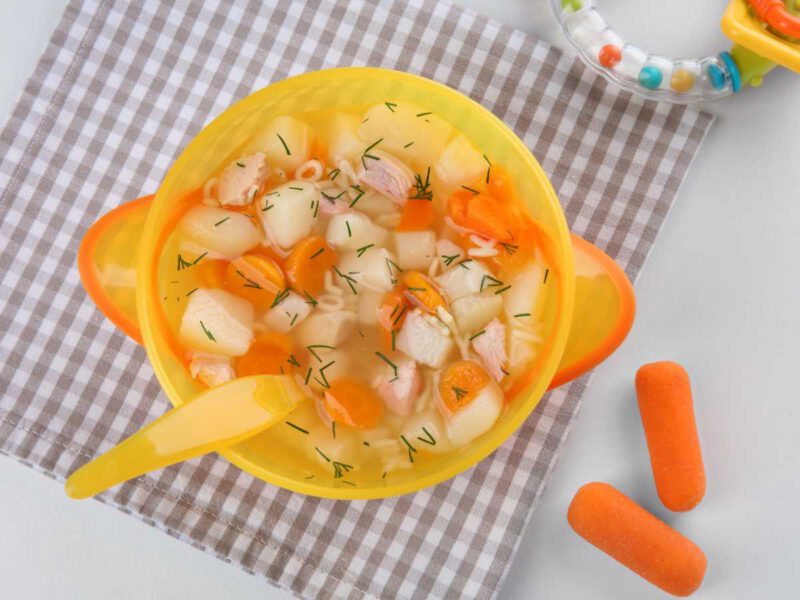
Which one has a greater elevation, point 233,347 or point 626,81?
point 626,81

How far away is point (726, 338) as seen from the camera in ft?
3.65

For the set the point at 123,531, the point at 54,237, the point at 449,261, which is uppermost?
the point at 449,261

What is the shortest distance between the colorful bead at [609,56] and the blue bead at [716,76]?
4.5 inches

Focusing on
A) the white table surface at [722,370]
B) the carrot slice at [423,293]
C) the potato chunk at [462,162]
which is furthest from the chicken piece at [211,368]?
the white table surface at [722,370]

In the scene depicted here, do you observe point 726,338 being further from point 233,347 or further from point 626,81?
point 233,347

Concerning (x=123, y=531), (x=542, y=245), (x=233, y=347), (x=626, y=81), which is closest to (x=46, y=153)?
(x=233, y=347)

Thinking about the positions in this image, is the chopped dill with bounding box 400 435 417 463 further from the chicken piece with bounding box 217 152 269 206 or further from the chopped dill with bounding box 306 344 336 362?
the chicken piece with bounding box 217 152 269 206

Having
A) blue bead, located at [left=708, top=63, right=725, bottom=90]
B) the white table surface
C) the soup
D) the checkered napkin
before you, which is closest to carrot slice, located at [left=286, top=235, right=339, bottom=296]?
the soup

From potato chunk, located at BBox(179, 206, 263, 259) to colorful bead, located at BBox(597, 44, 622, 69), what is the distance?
1.57ft

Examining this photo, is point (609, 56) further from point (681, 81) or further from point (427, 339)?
point (427, 339)

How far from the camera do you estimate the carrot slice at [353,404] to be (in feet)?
3.20

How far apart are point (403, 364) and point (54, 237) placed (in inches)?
19.1

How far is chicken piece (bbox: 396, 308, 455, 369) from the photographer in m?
0.97

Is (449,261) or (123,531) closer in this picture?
(449,261)
